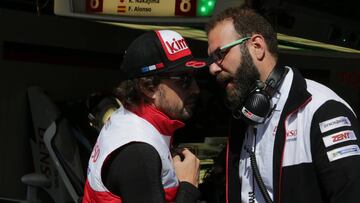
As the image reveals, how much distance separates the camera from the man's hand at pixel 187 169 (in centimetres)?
195

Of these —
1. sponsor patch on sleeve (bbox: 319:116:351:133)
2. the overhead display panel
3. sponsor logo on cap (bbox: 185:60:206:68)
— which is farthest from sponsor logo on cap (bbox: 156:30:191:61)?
the overhead display panel

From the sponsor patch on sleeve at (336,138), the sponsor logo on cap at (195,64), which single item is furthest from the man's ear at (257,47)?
the sponsor patch on sleeve at (336,138)

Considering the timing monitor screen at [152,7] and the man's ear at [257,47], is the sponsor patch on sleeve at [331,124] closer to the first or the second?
the man's ear at [257,47]

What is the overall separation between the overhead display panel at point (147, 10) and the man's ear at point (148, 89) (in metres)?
1.55

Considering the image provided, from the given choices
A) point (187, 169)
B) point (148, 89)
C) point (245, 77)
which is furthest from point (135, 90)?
point (245, 77)

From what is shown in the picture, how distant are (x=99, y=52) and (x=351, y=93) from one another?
455 centimetres

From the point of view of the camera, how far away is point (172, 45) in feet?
6.35

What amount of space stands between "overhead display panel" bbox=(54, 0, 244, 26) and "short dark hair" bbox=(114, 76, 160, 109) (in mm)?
1539

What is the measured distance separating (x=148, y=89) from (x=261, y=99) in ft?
1.47

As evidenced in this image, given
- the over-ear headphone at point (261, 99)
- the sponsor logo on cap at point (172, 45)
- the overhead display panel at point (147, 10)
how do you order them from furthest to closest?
the overhead display panel at point (147, 10) < the over-ear headphone at point (261, 99) < the sponsor logo on cap at point (172, 45)

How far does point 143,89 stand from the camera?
1951 mm

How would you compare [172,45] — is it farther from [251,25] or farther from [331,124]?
[331,124]

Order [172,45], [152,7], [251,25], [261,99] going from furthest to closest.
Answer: [152,7] → [251,25] → [261,99] → [172,45]

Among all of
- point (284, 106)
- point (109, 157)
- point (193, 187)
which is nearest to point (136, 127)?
point (109, 157)
